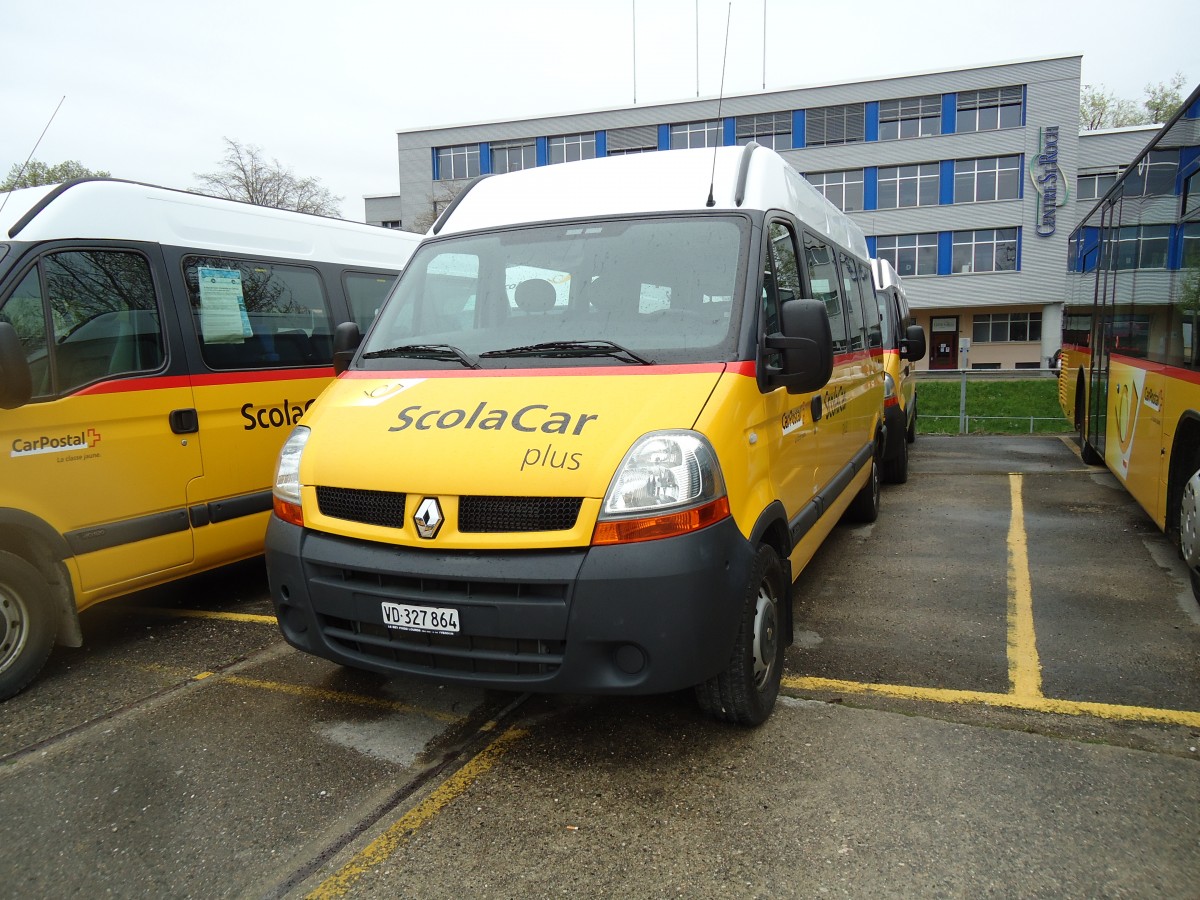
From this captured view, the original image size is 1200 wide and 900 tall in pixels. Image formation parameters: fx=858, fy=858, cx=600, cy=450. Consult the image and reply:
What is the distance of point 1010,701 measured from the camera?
388 cm

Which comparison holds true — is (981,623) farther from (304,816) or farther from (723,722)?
(304,816)

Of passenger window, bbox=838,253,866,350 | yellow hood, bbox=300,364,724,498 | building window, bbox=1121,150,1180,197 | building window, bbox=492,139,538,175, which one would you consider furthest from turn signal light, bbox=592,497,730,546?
building window, bbox=492,139,538,175

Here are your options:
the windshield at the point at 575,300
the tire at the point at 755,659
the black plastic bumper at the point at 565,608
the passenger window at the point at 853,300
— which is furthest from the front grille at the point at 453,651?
the passenger window at the point at 853,300

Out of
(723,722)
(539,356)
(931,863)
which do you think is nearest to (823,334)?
(539,356)

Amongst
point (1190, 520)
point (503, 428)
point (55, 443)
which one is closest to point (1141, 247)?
point (1190, 520)

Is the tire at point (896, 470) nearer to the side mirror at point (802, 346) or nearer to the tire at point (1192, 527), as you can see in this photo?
the tire at point (1192, 527)

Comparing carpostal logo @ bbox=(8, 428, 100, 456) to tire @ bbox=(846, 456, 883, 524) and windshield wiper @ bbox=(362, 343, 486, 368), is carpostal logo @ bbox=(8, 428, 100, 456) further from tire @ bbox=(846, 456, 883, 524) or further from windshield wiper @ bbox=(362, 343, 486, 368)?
tire @ bbox=(846, 456, 883, 524)

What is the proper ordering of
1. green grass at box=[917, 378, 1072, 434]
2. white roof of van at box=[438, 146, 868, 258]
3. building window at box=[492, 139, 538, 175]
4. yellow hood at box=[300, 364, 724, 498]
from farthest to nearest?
building window at box=[492, 139, 538, 175] < green grass at box=[917, 378, 1072, 434] < white roof of van at box=[438, 146, 868, 258] < yellow hood at box=[300, 364, 724, 498]

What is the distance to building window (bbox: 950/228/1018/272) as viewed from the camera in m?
40.2

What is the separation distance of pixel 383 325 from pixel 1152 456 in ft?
17.7

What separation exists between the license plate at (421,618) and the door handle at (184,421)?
2565mm

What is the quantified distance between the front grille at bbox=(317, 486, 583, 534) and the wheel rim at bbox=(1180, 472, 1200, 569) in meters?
3.86

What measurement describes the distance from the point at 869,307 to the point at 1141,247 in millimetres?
2120

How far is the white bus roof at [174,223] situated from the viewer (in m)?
4.54
